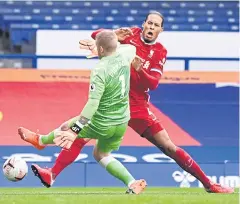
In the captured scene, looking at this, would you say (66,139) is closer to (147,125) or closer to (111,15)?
(147,125)

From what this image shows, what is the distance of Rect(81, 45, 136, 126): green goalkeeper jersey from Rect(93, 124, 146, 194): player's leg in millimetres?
132

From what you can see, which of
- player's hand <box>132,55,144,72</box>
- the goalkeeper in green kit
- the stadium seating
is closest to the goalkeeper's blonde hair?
the goalkeeper in green kit

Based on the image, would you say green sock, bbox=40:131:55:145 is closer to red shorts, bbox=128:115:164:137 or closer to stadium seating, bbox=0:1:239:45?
red shorts, bbox=128:115:164:137

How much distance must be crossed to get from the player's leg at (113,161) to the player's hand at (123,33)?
1358 millimetres

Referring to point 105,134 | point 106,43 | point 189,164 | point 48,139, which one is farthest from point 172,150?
point 106,43

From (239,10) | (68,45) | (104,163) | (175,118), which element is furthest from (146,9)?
(104,163)

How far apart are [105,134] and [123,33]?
1.53 m

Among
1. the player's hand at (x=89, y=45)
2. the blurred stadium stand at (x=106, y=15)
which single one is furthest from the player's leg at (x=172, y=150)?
the blurred stadium stand at (x=106, y=15)

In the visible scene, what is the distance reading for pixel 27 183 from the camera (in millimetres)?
14438

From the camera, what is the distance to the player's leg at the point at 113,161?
391 inches

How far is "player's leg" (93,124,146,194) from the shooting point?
9922mm

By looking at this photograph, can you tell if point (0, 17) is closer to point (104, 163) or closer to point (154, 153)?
point (154, 153)

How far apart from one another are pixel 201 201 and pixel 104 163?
137 cm

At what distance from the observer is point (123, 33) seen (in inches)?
427
